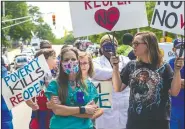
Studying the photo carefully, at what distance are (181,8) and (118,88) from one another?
3.71 feet

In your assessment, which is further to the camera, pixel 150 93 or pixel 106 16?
pixel 106 16

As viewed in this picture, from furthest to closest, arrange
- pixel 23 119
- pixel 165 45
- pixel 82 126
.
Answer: pixel 23 119 < pixel 165 45 < pixel 82 126

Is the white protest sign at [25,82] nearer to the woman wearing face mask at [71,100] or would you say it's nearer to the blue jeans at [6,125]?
the blue jeans at [6,125]

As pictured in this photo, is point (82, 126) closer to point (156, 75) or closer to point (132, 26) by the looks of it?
point (156, 75)

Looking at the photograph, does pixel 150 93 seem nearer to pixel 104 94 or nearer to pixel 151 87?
pixel 151 87

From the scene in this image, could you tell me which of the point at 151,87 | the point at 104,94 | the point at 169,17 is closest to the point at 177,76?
the point at 151,87

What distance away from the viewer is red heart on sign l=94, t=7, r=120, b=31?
16.8 feet

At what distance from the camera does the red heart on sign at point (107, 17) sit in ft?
16.8

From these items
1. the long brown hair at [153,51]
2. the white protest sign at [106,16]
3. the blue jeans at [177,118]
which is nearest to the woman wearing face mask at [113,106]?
the white protest sign at [106,16]

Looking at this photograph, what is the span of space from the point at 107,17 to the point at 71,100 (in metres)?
1.34

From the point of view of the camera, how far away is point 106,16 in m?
5.16

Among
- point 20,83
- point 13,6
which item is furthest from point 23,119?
point 13,6

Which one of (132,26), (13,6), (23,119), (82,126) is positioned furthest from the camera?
(13,6)

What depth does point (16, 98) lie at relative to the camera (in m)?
5.41
